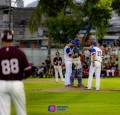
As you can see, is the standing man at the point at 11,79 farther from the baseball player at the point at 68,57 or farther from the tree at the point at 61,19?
the tree at the point at 61,19

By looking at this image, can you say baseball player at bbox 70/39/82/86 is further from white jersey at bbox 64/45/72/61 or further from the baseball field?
the baseball field

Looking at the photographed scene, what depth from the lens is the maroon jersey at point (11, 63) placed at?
10.7m

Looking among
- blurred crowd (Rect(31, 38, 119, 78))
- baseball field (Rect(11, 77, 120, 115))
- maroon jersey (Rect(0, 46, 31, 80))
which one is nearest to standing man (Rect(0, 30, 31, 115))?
maroon jersey (Rect(0, 46, 31, 80))

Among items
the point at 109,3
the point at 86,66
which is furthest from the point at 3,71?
the point at 109,3

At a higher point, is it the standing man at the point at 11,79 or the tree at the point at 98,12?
the tree at the point at 98,12

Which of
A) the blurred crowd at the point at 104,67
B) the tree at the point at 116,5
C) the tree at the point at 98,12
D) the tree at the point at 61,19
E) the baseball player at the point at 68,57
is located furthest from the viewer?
the tree at the point at 61,19

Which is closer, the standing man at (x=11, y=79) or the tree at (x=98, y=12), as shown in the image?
the standing man at (x=11, y=79)

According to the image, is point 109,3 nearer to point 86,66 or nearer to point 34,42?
point 86,66

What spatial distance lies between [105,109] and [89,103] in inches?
73.7

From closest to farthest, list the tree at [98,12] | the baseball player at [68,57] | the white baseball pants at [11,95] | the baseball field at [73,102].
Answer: the white baseball pants at [11,95] → the baseball field at [73,102] → the baseball player at [68,57] → the tree at [98,12]

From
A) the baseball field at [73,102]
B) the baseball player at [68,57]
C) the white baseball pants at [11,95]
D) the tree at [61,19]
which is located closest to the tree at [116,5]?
the tree at [61,19]

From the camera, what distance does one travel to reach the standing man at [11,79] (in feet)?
35.0

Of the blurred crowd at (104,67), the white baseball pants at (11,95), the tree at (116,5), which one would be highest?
the tree at (116,5)

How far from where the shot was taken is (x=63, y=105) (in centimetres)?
1780
